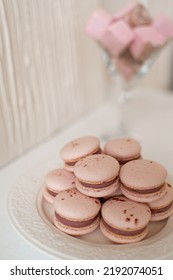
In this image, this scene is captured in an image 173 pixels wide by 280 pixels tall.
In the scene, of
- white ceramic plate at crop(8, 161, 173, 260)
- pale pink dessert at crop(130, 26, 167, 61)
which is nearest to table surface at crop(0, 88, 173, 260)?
white ceramic plate at crop(8, 161, 173, 260)

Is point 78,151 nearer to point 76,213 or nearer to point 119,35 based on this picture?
point 76,213

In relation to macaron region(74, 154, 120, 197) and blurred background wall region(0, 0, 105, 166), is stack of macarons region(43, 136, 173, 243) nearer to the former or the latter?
macaron region(74, 154, 120, 197)

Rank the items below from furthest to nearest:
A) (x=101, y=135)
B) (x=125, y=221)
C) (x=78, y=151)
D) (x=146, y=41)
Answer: (x=101, y=135) → (x=146, y=41) → (x=78, y=151) → (x=125, y=221)

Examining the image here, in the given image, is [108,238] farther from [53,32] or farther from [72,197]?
[53,32]

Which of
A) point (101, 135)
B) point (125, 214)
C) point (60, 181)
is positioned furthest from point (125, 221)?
point (101, 135)
